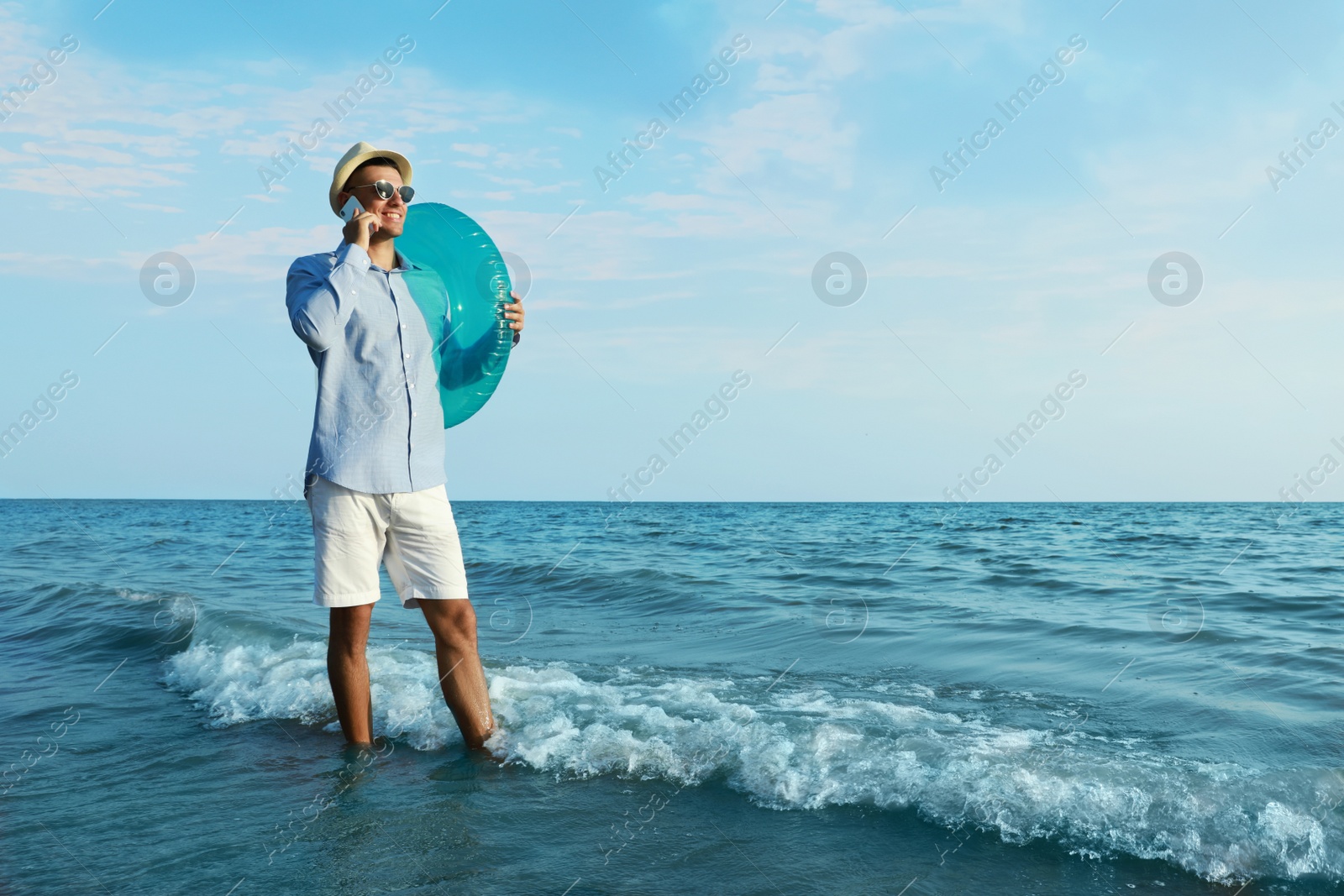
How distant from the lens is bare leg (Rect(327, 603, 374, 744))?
11.7ft

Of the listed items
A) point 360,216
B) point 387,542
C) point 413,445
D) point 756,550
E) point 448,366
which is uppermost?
point 360,216

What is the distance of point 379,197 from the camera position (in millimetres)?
3455

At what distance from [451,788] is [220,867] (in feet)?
2.80

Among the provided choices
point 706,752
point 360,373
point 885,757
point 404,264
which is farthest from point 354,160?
point 885,757

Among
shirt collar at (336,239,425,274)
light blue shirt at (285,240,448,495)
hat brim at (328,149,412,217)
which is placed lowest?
light blue shirt at (285,240,448,495)

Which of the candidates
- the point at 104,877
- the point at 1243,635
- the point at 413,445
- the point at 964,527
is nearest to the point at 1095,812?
the point at 413,445

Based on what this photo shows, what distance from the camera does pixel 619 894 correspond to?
8.23 ft

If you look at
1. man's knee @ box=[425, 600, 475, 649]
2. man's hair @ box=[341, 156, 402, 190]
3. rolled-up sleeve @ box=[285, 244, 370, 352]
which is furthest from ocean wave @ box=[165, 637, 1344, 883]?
man's hair @ box=[341, 156, 402, 190]

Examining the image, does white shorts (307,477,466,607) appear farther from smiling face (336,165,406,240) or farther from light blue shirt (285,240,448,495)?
smiling face (336,165,406,240)

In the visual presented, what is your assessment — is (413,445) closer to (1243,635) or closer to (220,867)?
(220,867)

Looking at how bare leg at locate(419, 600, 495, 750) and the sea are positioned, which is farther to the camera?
bare leg at locate(419, 600, 495, 750)

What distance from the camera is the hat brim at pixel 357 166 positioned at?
343cm

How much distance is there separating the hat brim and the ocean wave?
2308 millimetres

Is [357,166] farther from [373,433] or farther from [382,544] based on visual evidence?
[382,544]
